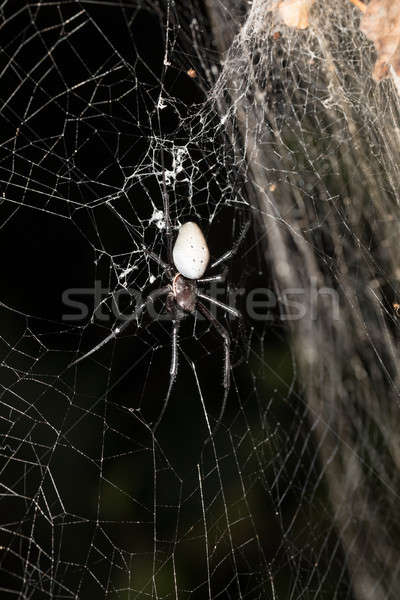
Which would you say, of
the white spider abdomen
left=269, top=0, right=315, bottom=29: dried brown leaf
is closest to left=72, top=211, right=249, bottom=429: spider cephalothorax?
the white spider abdomen

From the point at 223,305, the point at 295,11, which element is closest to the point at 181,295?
the point at 223,305

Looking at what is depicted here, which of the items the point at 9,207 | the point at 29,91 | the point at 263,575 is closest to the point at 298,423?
the point at 263,575

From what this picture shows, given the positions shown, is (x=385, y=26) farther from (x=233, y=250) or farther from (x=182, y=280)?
(x=182, y=280)

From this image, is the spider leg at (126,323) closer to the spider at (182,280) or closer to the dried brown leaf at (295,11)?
the spider at (182,280)

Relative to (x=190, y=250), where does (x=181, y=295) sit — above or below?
below

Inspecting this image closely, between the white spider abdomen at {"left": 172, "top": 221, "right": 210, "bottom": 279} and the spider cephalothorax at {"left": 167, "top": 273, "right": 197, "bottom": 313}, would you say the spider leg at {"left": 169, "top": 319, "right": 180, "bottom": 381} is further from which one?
the white spider abdomen at {"left": 172, "top": 221, "right": 210, "bottom": 279}

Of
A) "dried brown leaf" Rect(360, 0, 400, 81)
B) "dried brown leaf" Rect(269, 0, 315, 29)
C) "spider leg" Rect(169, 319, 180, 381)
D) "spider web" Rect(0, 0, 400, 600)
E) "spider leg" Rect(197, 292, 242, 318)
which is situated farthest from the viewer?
"spider leg" Rect(197, 292, 242, 318)
